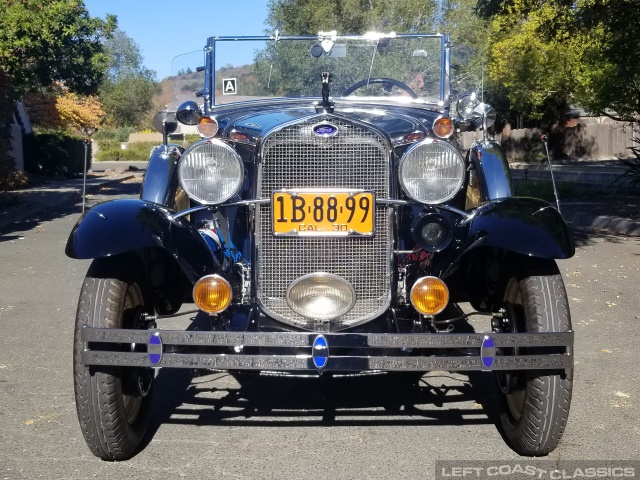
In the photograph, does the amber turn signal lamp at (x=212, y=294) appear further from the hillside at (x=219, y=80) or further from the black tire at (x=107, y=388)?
the hillside at (x=219, y=80)

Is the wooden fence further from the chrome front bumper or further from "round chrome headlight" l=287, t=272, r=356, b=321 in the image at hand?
the chrome front bumper

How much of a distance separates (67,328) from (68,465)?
2.78 m

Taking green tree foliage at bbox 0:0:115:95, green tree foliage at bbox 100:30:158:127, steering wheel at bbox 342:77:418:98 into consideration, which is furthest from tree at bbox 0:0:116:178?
green tree foliage at bbox 100:30:158:127

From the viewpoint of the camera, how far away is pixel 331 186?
396cm

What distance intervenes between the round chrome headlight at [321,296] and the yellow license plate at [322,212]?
227 millimetres

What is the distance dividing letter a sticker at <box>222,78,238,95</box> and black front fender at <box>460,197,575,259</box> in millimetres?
2275

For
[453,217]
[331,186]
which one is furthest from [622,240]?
[331,186]

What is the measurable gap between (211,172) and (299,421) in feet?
4.59

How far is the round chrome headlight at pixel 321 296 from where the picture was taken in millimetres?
3893

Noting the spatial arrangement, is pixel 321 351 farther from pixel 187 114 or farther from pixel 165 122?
pixel 165 122

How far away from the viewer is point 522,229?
3771 mm

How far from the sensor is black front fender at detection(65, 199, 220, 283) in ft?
12.1

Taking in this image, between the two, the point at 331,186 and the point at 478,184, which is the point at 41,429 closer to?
the point at 331,186

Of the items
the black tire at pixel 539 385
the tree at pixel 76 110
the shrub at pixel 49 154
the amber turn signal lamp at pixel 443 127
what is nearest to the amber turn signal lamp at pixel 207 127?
the amber turn signal lamp at pixel 443 127
